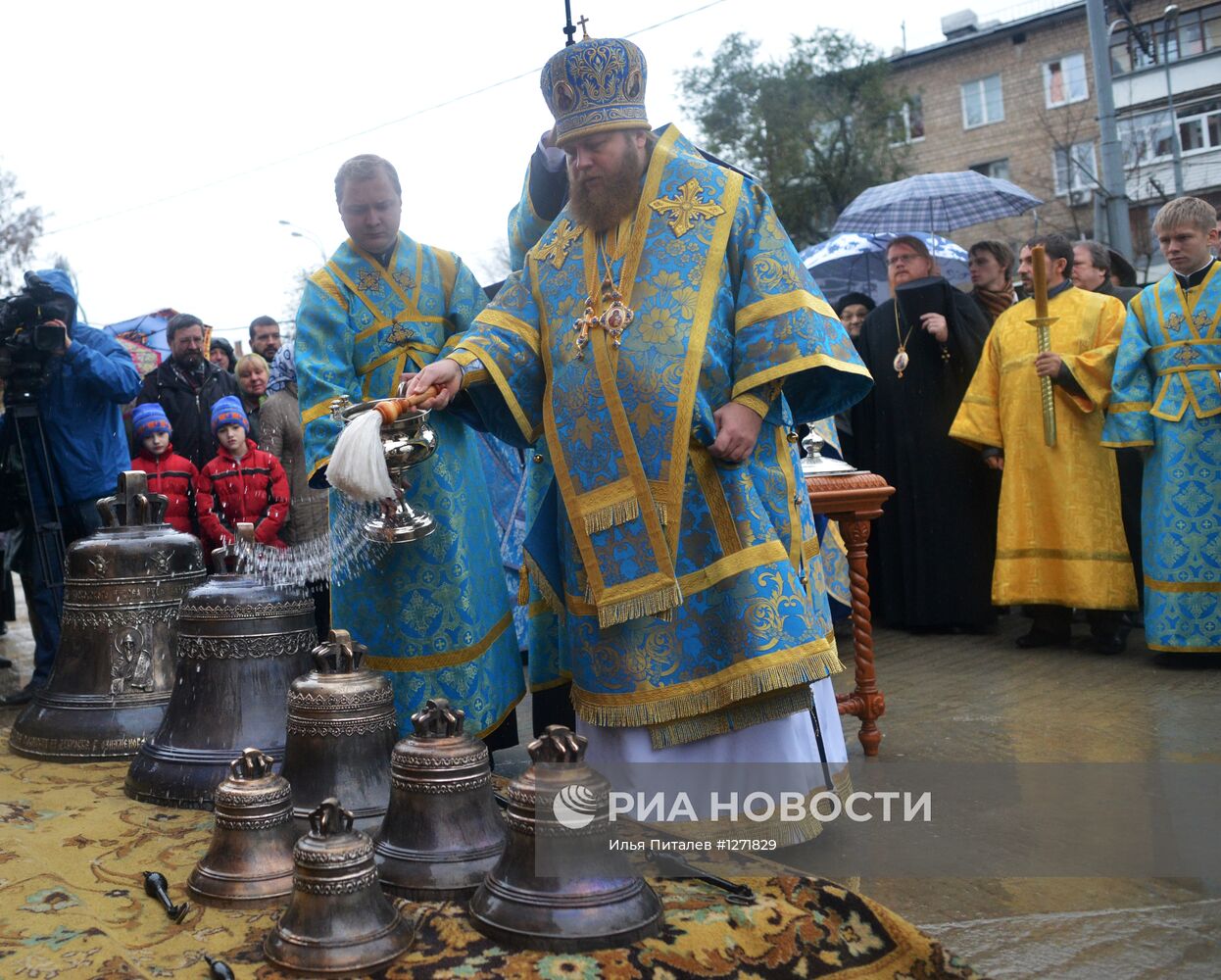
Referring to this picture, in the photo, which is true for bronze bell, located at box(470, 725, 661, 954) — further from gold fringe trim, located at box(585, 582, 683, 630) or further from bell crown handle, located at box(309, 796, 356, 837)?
gold fringe trim, located at box(585, 582, 683, 630)

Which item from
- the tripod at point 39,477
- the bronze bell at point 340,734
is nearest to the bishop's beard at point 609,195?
the bronze bell at point 340,734

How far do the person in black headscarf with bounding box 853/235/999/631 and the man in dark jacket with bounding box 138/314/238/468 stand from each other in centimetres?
386

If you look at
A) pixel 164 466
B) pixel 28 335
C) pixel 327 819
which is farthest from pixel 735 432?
pixel 164 466

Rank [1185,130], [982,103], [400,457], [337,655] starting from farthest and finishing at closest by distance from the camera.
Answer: [982,103]
[1185,130]
[400,457]
[337,655]

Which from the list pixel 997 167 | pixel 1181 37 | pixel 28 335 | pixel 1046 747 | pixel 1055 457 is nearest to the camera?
pixel 1046 747

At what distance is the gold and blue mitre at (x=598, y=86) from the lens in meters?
3.29

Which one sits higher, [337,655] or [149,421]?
[149,421]

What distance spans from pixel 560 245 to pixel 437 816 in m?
1.74

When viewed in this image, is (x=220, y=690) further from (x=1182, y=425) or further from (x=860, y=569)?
(x=1182, y=425)

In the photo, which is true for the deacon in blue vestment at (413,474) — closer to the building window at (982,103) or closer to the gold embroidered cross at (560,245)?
the gold embroidered cross at (560,245)

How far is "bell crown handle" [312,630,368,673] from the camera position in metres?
2.93

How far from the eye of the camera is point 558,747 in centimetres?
243

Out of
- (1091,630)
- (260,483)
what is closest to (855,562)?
(1091,630)

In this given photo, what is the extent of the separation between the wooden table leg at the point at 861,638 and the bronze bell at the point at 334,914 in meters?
2.36
